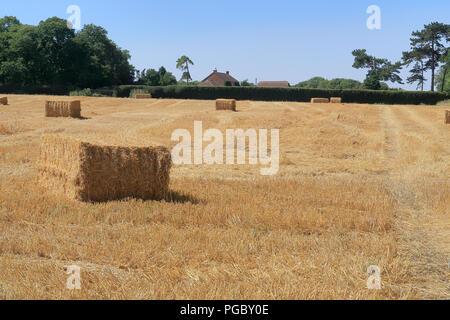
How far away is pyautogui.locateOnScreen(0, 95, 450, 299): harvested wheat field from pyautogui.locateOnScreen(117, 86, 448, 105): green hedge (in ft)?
191

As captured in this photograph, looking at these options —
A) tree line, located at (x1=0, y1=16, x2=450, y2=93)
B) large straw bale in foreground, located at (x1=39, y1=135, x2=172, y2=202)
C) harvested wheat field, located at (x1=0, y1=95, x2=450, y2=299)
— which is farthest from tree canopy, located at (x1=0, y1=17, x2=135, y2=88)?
large straw bale in foreground, located at (x1=39, y1=135, x2=172, y2=202)

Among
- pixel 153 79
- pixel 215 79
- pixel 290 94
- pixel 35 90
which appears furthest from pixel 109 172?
pixel 215 79

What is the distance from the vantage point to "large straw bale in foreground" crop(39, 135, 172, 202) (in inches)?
372

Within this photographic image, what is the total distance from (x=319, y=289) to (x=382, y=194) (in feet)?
19.2

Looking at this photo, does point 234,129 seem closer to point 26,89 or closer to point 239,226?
point 239,226

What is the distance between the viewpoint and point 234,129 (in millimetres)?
24438

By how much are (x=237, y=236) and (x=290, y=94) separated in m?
68.0

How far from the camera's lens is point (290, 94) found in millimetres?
73625

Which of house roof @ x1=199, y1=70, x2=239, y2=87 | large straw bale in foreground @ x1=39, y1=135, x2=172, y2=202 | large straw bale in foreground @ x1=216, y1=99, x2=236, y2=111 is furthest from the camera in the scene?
house roof @ x1=199, y1=70, x2=239, y2=87

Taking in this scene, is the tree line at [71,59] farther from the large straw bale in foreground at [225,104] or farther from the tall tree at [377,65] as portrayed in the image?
the large straw bale in foreground at [225,104]

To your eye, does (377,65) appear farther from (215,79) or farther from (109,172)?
(109,172)

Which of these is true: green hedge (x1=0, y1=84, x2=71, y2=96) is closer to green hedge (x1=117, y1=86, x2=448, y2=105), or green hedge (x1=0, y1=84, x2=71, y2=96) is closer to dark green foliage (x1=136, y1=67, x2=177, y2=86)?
green hedge (x1=117, y1=86, x2=448, y2=105)

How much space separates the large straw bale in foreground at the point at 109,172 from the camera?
944cm

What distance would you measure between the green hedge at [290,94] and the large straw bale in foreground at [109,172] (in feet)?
210
